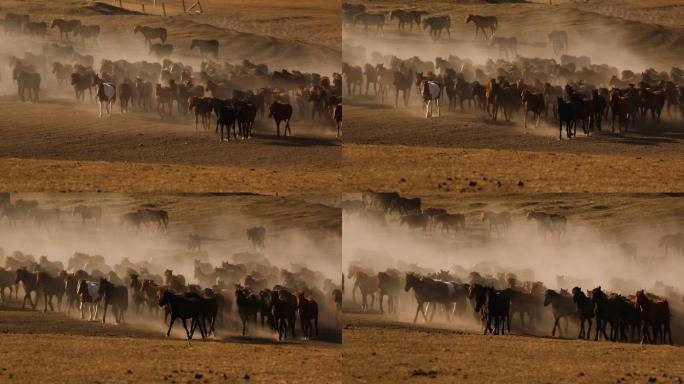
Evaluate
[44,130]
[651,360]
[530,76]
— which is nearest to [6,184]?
[44,130]

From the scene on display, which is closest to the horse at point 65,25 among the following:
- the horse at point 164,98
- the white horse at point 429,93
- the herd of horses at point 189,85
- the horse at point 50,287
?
the herd of horses at point 189,85

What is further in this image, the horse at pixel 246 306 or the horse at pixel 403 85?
the horse at pixel 403 85

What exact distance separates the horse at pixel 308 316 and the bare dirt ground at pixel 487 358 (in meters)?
1.51

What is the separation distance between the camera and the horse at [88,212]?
43.4 metres

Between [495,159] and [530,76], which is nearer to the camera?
[495,159]

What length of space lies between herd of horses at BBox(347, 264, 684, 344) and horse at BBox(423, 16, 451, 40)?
1153cm

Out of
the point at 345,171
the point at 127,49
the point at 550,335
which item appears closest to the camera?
the point at 550,335

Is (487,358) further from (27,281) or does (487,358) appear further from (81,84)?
(81,84)

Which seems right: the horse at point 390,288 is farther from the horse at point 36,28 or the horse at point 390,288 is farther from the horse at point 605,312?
the horse at point 36,28

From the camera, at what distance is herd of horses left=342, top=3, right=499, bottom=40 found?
4641 cm

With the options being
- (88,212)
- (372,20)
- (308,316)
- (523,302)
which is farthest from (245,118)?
(523,302)

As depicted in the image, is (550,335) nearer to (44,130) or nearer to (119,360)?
(119,360)

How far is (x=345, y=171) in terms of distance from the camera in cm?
4262

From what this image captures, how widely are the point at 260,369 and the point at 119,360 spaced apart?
335cm
